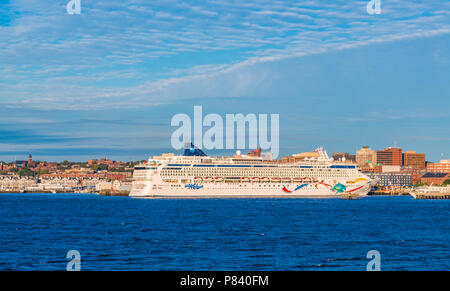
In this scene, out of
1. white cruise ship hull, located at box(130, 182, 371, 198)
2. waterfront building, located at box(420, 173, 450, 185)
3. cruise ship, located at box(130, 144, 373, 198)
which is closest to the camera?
white cruise ship hull, located at box(130, 182, 371, 198)

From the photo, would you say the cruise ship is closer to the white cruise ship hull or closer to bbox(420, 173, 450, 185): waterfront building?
the white cruise ship hull

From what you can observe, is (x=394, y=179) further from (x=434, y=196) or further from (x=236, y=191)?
(x=236, y=191)

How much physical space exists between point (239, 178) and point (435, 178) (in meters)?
95.3

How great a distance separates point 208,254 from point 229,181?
68314 mm

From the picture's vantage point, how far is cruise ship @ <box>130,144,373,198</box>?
305ft

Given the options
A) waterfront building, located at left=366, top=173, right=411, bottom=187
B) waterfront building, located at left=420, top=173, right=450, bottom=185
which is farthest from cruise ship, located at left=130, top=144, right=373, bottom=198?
waterfront building, located at left=366, top=173, right=411, bottom=187

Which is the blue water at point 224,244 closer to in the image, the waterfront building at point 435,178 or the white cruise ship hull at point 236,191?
the white cruise ship hull at point 236,191

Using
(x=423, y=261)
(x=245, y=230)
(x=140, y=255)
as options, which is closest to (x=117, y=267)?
(x=140, y=255)

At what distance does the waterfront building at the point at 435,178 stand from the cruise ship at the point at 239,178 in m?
74.7

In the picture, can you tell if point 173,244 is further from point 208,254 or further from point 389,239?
point 389,239

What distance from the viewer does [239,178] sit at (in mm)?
97500

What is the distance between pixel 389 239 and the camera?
1362 inches

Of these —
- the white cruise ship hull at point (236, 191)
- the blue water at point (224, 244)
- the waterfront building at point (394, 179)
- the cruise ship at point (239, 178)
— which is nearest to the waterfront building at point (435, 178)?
the waterfront building at point (394, 179)

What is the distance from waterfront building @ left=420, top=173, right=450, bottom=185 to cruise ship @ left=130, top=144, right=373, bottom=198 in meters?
74.7
